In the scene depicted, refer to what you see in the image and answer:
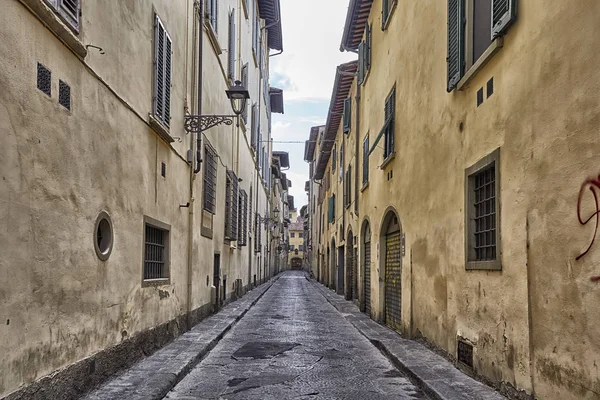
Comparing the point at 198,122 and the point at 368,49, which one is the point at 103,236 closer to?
the point at 198,122

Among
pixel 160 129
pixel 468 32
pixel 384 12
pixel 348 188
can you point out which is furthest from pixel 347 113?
pixel 468 32

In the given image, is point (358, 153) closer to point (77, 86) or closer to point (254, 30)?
point (254, 30)

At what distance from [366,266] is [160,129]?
9.62 metres

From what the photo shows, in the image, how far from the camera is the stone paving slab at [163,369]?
566 cm

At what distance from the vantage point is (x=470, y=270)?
6812 millimetres

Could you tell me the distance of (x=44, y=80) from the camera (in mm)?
4559

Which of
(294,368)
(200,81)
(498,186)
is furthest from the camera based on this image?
(200,81)

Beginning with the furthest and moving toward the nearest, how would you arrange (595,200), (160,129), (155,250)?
1. (155,250)
2. (160,129)
3. (595,200)

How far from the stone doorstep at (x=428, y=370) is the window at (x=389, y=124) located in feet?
12.7

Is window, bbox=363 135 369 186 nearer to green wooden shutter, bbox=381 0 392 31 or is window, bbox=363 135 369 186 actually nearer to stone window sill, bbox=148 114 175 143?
green wooden shutter, bbox=381 0 392 31

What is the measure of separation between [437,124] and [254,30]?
16615mm

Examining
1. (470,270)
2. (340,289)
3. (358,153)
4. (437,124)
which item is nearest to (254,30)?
(358,153)

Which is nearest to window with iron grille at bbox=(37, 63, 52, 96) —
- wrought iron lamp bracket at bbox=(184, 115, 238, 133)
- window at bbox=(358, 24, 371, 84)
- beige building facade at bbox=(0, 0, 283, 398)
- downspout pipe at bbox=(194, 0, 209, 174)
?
beige building facade at bbox=(0, 0, 283, 398)

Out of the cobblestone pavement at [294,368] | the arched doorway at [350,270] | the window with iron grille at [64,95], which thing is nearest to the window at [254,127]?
the arched doorway at [350,270]
